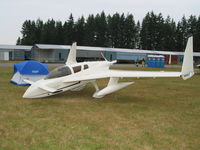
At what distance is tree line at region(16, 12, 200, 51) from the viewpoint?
10031cm

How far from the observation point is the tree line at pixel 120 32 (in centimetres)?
10031

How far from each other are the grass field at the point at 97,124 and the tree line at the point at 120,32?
9128 cm

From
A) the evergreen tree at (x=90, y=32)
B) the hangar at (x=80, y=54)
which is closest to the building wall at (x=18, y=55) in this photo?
the hangar at (x=80, y=54)

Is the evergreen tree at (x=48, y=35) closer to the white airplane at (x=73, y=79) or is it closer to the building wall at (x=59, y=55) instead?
the building wall at (x=59, y=55)

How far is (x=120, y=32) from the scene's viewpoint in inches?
4218

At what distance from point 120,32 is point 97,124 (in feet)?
337

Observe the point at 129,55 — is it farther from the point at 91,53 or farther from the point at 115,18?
the point at 115,18

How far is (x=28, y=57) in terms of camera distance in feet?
239

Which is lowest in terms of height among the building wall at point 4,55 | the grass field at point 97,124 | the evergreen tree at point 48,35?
the grass field at point 97,124

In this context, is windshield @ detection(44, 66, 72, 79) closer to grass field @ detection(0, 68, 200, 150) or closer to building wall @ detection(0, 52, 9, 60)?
grass field @ detection(0, 68, 200, 150)

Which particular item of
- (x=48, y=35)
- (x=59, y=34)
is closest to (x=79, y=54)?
(x=59, y=34)

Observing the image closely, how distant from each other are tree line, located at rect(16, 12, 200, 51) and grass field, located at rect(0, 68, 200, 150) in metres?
91.3

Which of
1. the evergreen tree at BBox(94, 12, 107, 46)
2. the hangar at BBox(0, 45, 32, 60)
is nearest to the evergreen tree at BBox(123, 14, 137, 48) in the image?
the evergreen tree at BBox(94, 12, 107, 46)

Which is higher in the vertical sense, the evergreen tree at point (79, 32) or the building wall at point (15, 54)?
the evergreen tree at point (79, 32)
